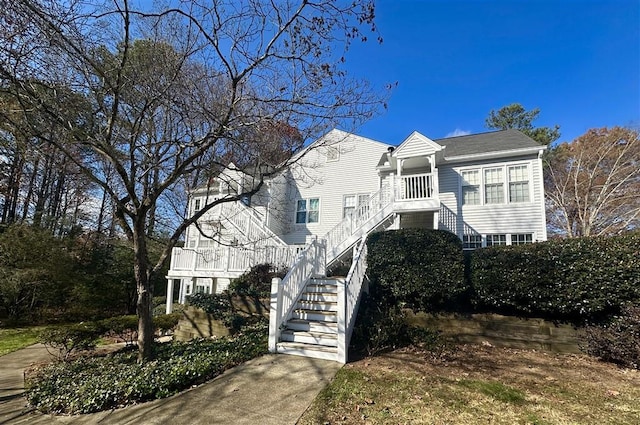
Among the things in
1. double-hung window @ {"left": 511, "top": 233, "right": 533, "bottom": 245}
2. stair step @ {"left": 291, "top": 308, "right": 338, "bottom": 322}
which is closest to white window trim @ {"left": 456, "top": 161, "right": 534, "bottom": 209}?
double-hung window @ {"left": 511, "top": 233, "right": 533, "bottom": 245}

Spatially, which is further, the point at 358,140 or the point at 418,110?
the point at 358,140

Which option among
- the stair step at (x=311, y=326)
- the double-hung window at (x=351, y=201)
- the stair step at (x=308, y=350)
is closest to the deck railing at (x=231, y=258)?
the stair step at (x=311, y=326)

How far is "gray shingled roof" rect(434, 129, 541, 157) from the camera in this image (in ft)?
39.1

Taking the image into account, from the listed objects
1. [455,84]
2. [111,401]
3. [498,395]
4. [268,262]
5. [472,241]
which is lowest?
[111,401]

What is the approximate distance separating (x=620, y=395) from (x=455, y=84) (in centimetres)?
1056

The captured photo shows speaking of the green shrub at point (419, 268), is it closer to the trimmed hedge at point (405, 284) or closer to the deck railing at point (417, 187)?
the trimmed hedge at point (405, 284)

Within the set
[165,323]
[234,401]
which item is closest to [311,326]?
[234,401]

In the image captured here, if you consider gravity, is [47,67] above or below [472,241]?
above

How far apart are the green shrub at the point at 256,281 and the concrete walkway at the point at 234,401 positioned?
3644 millimetres

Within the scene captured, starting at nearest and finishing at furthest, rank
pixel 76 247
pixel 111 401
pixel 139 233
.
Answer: pixel 111 401, pixel 139 233, pixel 76 247

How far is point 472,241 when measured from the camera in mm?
11930

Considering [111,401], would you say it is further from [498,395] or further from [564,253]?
[564,253]

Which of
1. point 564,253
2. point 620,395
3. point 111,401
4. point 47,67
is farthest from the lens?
point 564,253

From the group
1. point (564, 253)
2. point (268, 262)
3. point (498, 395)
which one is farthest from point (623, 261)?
point (268, 262)
